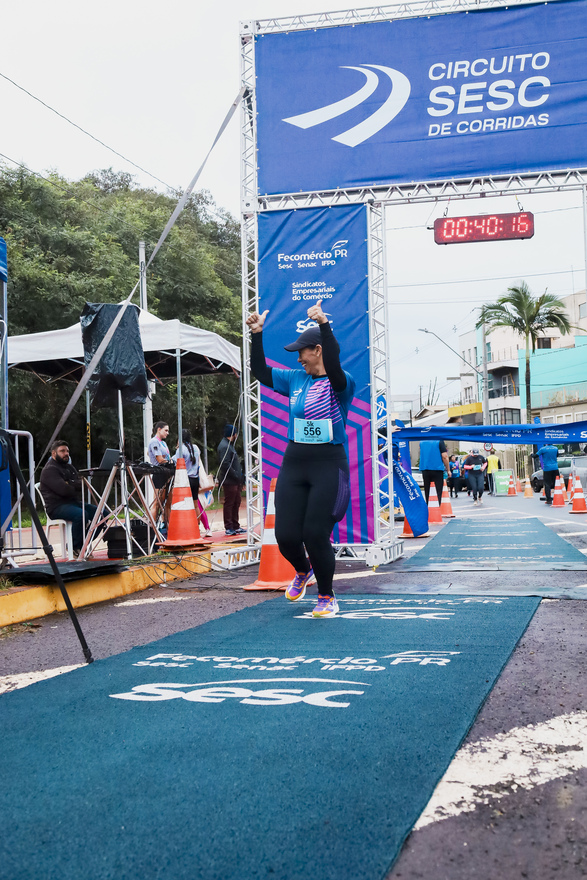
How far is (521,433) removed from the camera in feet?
36.3

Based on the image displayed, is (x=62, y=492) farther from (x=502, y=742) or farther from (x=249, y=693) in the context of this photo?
(x=502, y=742)

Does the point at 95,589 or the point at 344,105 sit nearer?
the point at 95,589

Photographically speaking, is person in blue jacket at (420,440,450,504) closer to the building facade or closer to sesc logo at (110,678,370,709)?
sesc logo at (110,678,370,709)

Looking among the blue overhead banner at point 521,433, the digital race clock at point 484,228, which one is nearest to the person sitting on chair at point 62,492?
the blue overhead banner at point 521,433

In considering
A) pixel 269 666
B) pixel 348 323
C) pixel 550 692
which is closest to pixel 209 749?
pixel 269 666

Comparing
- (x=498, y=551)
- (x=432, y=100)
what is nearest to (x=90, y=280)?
(x=432, y=100)

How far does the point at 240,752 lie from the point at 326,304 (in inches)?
285

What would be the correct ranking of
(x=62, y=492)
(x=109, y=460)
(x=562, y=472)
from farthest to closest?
(x=562, y=472)
(x=62, y=492)
(x=109, y=460)

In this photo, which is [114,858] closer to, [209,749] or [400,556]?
[209,749]

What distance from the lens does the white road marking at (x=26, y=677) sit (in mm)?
4152

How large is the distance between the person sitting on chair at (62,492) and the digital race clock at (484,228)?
513 cm

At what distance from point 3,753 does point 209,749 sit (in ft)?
2.49

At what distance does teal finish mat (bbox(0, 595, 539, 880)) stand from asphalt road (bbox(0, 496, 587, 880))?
0.32ft

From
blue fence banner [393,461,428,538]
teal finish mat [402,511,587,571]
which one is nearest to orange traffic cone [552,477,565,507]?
teal finish mat [402,511,587,571]
